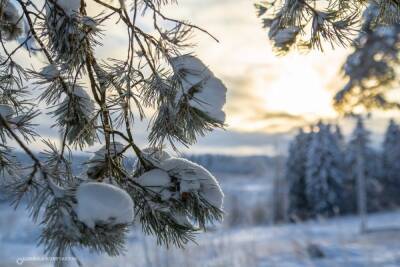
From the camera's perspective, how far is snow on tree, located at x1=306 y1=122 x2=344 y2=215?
2530 centimetres

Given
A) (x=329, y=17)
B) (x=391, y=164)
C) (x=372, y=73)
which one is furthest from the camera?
(x=391, y=164)

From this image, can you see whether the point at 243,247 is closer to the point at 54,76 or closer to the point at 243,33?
the point at 243,33

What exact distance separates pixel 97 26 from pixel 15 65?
0.49m

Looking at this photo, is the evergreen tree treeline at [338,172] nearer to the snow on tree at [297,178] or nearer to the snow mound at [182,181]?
the snow on tree at [297,178]

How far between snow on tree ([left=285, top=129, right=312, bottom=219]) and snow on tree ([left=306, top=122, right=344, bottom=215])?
1.45ft

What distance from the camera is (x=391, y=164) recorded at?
88.0 feet

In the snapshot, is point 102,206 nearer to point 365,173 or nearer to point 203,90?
point 203,90

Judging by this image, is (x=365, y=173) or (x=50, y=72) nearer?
(x=50, y=72)

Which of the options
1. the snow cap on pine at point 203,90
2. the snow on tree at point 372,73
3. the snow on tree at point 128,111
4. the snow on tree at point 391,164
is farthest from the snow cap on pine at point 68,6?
the snow on tree at point 391,164

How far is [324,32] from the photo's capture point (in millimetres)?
1519

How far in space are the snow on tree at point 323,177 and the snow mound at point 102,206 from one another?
24589 mm

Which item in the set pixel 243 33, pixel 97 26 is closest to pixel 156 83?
pixel 97 26

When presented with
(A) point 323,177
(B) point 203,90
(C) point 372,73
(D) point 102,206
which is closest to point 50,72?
(B) point 203,90

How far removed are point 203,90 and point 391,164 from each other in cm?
2813
